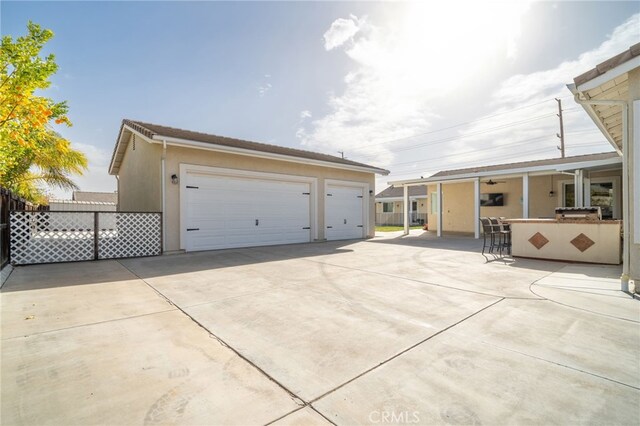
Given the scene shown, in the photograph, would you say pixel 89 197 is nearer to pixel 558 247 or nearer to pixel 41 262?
pixel 41 262

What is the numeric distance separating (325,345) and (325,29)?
9645 mm

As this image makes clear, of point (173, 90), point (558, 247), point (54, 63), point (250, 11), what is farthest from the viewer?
point (173, 90)

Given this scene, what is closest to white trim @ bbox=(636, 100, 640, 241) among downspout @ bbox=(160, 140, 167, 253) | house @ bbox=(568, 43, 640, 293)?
house @ bbox=(568, 43, 640, 293)

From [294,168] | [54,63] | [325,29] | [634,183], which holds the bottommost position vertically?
[634,183]

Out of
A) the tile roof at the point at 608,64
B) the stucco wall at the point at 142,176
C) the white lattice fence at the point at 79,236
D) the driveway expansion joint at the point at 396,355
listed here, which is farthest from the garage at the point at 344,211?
the driveway expansion joint at the point at 396,355

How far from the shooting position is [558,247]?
273 inches

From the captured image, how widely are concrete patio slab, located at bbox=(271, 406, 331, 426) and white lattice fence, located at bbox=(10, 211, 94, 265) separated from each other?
7921 millimetres

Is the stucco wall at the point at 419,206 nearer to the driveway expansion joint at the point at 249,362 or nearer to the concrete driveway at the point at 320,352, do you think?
the concrete driveway at the point at 320,352

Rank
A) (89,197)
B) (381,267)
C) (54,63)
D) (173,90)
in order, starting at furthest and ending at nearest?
(89,197) < (173,90) < (381,267) < (54,63)

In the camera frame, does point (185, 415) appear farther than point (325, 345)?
No

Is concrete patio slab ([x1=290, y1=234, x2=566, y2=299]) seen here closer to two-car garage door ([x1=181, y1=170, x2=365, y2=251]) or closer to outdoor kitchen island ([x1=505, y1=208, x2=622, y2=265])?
outdoor kitchen island ([x1=505, y1=208, x2=622, y2=265])

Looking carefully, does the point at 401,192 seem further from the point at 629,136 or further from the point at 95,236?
the point at 95,236

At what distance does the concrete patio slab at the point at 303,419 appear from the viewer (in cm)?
163

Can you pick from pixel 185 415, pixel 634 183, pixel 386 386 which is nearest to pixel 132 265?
pixel 185 415
